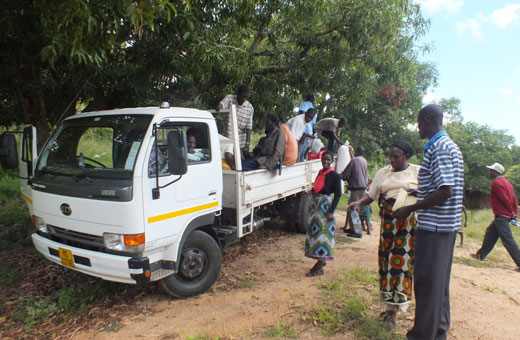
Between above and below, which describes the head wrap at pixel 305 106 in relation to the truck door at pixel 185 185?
above

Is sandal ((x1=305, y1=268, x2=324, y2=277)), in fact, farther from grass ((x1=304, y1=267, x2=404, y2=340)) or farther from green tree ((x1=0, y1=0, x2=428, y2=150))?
green tree ((x1=0, y1=0, x2=428, y2=150))

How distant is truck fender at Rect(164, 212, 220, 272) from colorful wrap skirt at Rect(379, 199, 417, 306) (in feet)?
6.20

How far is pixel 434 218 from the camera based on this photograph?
263 centimetres

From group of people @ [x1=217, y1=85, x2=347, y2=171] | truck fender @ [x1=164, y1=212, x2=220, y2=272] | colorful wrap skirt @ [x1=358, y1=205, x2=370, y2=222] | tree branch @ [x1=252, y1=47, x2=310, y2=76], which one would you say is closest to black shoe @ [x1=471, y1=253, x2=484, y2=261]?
colorful wrap skirt @ [x1=358, y1=205, x2=370, y2=222]

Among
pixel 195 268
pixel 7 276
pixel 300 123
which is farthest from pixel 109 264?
pixel 300 123

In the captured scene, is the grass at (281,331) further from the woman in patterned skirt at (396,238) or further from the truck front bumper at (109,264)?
the truck front bumper at (109,264)

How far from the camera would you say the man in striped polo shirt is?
255 centimetres

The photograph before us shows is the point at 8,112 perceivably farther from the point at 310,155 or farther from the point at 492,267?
the point at 492,267

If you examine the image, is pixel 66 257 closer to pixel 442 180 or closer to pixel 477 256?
pixel 442 180

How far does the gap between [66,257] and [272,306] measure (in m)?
2.13

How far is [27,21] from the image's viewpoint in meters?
4.75

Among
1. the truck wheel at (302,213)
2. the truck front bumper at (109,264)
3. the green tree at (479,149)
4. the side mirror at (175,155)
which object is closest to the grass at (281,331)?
the truck front bumper at (109,264)

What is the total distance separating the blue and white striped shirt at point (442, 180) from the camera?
2527 millimetres

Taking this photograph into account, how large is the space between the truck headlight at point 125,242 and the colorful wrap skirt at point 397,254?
225 centimetres
